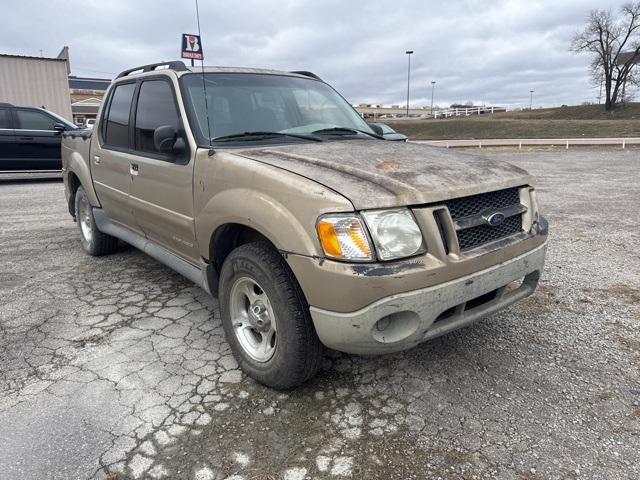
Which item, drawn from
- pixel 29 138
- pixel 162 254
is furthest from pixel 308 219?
pixel 29 138

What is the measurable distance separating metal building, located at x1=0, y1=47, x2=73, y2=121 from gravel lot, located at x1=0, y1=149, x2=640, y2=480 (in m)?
19.9

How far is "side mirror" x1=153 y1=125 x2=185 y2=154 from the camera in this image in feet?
10.2

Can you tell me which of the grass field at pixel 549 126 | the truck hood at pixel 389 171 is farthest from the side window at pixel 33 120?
the grass field at pixel 549 126

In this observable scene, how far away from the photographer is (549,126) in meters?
37.2

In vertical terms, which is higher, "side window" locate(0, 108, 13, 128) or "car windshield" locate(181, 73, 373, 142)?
"side window" locate(0, 108, 13, 128)

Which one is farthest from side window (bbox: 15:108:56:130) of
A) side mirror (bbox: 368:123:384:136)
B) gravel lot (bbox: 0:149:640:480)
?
side mirror (bbox: 368:123:384:136)

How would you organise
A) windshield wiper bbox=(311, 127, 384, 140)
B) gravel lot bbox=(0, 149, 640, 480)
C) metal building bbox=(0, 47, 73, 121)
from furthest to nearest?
metal building bbox=(0, 47, 73, 121), windshield wiper bbox=(311, 127, 384, 140), gravel lot bbox=(0, 149, 640, 480)

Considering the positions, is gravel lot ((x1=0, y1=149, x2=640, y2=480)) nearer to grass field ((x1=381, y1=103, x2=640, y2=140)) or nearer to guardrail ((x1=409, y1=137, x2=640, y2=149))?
guardrail ((x1=409, y1=137, x2=640, y2=149))

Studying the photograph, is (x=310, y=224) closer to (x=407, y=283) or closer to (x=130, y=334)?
(x=407, y=283)

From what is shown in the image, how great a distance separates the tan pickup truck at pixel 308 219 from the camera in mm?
2248

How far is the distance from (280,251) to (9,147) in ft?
36.3

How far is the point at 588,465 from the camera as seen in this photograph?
→ 84.7 inches

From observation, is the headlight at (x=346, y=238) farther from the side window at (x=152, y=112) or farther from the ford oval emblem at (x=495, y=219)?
the side window at (x=152, y=112)

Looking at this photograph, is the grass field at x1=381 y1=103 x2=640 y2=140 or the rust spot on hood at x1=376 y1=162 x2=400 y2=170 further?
the grass field at x1=381 y1=103 x2=640 y2=140
